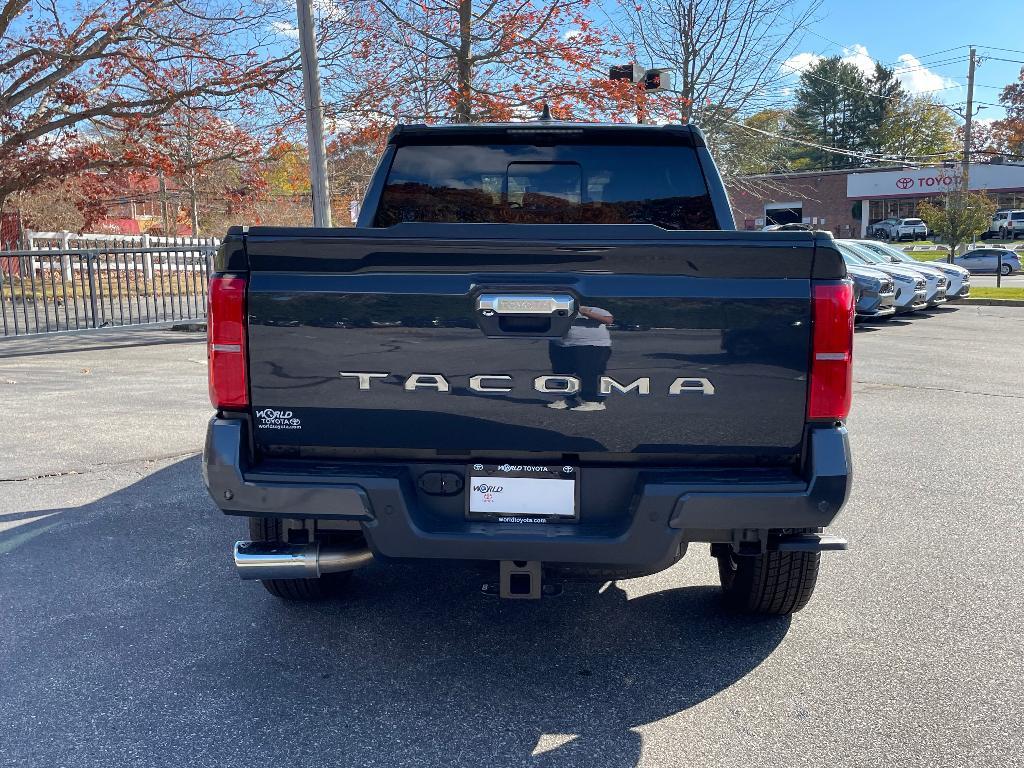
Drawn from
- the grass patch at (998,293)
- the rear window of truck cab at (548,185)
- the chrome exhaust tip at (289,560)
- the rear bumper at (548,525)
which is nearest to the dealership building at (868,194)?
the grass patch at (998,293)

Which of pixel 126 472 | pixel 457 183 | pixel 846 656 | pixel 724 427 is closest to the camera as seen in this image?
pixel 724 427

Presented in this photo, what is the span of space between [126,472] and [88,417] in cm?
220

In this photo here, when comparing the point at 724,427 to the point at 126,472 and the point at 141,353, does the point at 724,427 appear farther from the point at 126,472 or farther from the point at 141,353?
the point at 141,353

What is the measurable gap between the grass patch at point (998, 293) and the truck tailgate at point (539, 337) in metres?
24.0

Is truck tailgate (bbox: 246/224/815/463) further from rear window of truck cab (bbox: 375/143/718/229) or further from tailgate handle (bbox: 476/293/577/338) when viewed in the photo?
rear window of truck cab (bbox: 375/143/718/229)

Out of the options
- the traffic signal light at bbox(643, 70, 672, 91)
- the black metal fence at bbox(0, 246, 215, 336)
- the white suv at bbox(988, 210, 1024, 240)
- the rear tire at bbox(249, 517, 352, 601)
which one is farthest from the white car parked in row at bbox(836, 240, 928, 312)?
the white suv at bbox(988, 210, 1024, 240)

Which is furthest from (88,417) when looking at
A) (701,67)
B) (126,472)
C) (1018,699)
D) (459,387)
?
(701,67)

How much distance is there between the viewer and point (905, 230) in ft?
200

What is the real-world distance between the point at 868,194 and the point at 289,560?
69002mm

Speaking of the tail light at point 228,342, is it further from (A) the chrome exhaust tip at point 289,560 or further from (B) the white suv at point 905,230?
(B) the white suv at point 905,230

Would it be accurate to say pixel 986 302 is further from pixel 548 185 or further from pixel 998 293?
pixel 548 185

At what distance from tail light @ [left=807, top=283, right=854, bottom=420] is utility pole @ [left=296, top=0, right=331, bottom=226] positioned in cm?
942

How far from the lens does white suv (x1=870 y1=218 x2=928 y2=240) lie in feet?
200

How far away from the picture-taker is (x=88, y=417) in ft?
26.7
